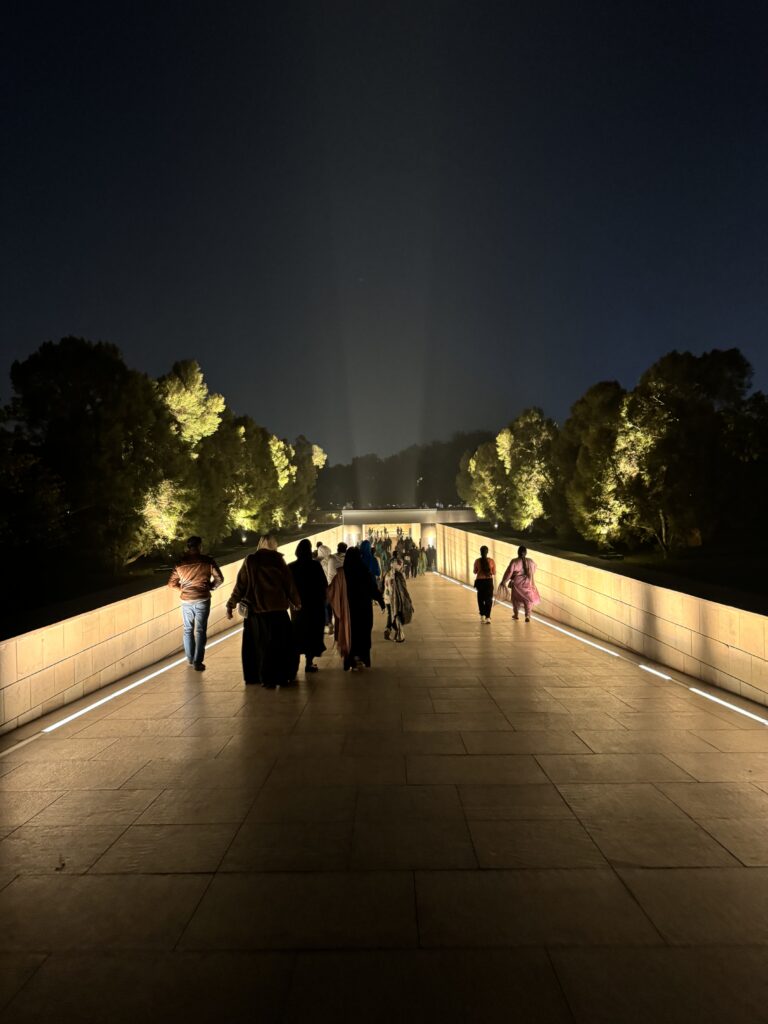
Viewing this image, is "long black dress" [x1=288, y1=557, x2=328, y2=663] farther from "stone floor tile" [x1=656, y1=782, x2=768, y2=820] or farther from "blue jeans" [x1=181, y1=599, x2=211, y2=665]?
"stone floor tile" [x1=656, y1=782, x2=768, y2=820]

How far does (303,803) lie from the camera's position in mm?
4422

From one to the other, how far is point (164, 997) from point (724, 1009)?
201 cm

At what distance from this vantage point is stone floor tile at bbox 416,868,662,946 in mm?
2955

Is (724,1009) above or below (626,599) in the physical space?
below

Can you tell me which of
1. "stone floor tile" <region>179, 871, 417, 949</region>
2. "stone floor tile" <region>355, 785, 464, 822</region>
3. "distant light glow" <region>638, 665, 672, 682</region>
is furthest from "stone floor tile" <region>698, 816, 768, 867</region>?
"distant light glow" <region>638, 665, 672, 682</region>

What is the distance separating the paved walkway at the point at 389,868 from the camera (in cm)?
265

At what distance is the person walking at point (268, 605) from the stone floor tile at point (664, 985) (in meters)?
5.26

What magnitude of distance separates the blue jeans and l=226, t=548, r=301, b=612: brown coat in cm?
122

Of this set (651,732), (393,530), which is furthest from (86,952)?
(393,530)

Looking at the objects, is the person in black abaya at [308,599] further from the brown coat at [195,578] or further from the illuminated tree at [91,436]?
the illuminated tree at [91,436]

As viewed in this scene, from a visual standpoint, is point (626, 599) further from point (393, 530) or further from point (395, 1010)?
point (393, 530)

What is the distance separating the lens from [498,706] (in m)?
6.95

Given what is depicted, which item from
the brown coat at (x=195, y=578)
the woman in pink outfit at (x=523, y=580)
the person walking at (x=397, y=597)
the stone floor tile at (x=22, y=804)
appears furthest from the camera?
the woman in pink outfit at (x=523, y=580)

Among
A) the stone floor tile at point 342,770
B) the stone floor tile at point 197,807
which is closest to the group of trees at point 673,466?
the stone floor tile at point 342,770
